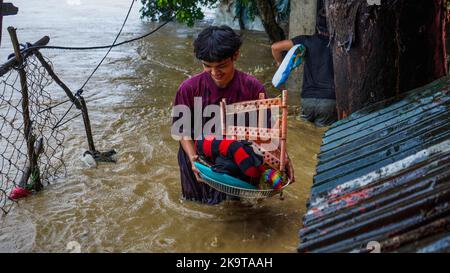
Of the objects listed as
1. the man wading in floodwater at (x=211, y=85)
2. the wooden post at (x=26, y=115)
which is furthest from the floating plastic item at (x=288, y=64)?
the wooden post at (x=26, y=115)

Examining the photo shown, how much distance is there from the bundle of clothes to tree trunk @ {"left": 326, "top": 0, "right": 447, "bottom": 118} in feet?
2.90

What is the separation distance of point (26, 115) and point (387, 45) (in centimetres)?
350

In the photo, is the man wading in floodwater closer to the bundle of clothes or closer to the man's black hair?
the man's black hair

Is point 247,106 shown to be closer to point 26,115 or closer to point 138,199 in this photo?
point 138,199

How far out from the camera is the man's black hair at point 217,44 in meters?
3.20

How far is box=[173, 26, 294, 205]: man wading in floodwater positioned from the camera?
3232mm

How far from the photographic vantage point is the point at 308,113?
668 centimetres

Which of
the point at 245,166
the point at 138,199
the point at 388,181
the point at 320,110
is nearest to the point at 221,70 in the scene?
the point at 245,166

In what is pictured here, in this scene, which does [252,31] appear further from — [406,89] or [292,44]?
[406,89]

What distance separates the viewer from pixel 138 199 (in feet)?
16.0

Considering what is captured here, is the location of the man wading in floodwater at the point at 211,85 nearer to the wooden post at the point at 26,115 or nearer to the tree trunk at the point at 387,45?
the tree trunk at the point at 387,45

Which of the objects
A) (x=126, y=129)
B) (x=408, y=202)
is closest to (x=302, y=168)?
(x=126, y=129)

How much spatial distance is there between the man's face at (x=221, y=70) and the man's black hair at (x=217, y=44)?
0.21 ft

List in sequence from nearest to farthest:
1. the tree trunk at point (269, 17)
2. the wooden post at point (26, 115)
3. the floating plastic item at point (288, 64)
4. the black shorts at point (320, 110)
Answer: the wooden post at point (26, 115)
the floating plastic item at point (288, 64)
the black shorts at point (320, 110)
the tree trunk at point (269, 17)
